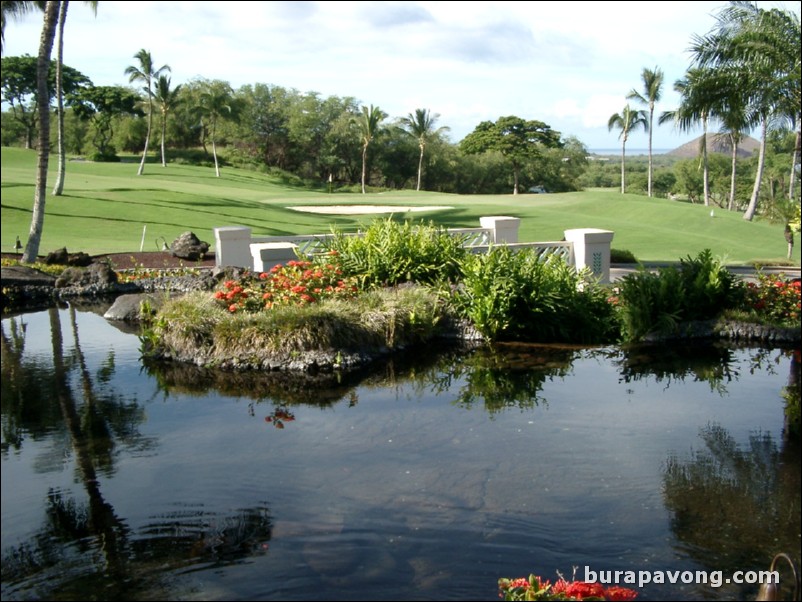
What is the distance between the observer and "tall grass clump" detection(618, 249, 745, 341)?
1310 cm

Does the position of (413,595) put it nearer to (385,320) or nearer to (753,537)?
(753,537)

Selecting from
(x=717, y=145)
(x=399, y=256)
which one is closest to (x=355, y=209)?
(x=399, y=256)

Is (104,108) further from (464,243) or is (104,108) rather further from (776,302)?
(776,302)

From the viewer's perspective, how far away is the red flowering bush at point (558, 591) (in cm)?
488

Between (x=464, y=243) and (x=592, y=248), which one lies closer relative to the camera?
(x=592, y=248)

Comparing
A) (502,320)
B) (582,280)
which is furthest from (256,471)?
(582,280)

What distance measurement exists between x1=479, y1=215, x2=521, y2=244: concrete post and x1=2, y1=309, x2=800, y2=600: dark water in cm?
848

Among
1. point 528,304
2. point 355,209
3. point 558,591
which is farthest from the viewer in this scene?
point 355,209

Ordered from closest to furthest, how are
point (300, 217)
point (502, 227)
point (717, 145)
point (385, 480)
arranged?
point (385, 480)
point (502, 227)
point (300, 217)
point (717, 145)

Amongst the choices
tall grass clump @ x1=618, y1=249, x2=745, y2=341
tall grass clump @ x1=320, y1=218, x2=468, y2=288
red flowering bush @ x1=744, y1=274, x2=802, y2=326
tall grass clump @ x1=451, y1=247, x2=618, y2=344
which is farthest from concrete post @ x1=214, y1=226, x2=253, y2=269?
red flowering bush @ x1=744, y1=274, x2=802, y2=326

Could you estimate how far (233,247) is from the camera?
60.8 feet

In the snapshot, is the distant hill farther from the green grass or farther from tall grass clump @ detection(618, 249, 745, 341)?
tall grass clump @ detection(618, 249, 745, 341)

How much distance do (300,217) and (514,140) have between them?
106 ft

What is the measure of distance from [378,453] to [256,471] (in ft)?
4.00
